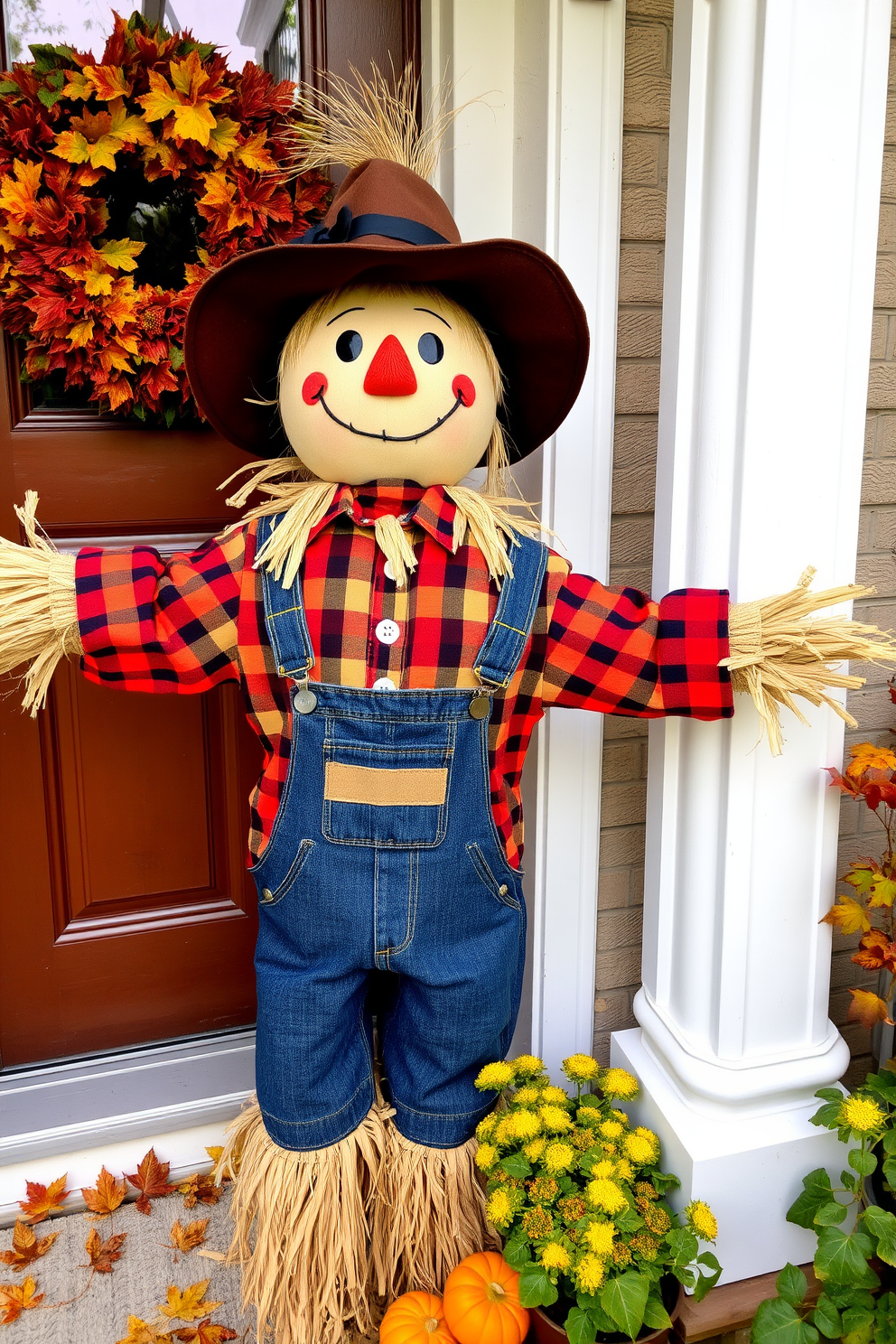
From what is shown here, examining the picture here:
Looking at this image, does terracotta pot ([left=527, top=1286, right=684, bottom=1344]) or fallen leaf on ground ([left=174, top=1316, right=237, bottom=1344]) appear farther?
fallen leaf on ground ([left=174, top=1316, right=237, bottom=1344])

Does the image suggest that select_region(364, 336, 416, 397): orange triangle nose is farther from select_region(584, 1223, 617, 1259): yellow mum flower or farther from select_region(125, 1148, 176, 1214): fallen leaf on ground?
select_region(125, 1148, 176, 1214): fallen leaf on ground

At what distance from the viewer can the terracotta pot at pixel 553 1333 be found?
4.35 feet

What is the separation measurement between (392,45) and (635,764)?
1.37m

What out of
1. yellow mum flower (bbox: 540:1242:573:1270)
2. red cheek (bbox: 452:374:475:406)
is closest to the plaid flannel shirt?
red cheek (bbox: 452:374:475:406)

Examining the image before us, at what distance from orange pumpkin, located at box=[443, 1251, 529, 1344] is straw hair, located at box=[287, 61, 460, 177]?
158cm

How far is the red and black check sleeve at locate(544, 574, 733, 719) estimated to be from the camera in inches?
52.4

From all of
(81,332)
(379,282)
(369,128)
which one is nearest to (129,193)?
(81,332)

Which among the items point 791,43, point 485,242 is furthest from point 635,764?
point 791,43

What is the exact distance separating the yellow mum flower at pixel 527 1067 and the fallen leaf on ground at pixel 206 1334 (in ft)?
2.13

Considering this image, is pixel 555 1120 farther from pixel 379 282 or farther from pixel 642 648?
pixel 379 282

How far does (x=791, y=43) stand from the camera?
1.26 meters

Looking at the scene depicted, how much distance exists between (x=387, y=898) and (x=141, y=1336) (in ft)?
2.95

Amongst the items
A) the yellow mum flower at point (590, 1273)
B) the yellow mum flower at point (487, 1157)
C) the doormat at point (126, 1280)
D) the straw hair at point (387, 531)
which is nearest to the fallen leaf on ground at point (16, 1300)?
the doormat at point (126, 1280)

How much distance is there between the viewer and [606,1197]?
131 cm
